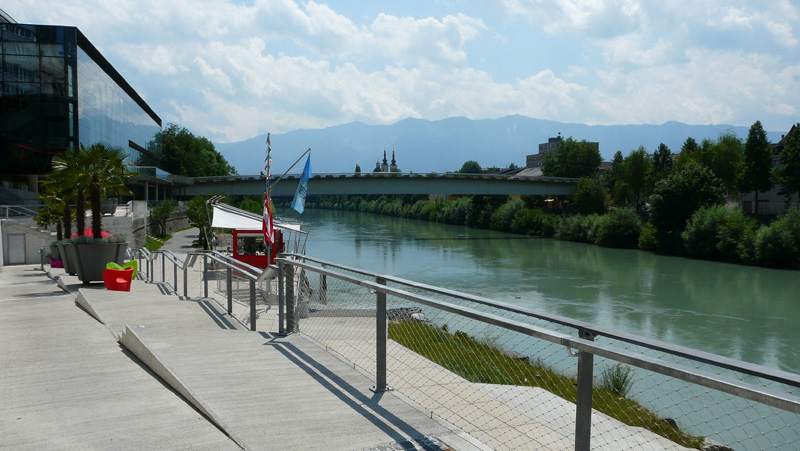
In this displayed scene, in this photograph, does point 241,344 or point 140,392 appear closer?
point 140,392

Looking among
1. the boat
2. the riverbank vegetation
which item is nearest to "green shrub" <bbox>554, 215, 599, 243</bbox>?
the riverbank vegetation

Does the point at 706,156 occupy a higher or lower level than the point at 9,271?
higher

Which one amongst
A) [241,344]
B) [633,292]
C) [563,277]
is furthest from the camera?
[563,277]

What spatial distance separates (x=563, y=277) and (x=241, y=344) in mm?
32406

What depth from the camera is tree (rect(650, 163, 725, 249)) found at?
53.0m

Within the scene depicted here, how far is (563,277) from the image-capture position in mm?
37438

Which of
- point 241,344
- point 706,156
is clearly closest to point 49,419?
point 241,344

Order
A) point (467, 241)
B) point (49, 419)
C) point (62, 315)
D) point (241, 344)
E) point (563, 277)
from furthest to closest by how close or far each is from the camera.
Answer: point (467, 241) < point (563, 277) < point (62, 315) < point (241, 344) < point (49, 419)

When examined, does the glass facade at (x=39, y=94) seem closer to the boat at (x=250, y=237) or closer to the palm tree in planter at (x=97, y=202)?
the boat at (x=250, y=237)

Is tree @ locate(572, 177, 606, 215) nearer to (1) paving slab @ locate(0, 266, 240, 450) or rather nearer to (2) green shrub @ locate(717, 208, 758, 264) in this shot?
(2) green shrub @ locate(717, 208, 758, 264)

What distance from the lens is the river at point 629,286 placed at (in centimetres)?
2266

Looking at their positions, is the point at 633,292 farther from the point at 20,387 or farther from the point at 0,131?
the point at 0,131

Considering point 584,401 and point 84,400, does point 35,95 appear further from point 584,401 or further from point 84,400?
point 584,401

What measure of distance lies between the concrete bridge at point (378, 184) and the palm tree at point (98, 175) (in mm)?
42538
